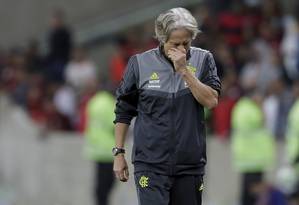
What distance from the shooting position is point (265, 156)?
49.2 feet

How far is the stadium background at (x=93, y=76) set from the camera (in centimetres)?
1649

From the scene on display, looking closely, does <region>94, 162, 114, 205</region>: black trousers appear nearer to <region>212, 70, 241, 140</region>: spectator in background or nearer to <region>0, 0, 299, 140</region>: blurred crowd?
<region>0, 0, 299, 140</region>: blurred crowd

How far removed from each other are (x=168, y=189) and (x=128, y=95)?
66cm

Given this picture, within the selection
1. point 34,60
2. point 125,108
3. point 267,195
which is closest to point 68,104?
point 34,60

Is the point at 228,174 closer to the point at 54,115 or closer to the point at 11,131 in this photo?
the point at 54,115

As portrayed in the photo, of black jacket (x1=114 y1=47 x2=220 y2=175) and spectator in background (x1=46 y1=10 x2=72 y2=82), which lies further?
spectator in background (x1=46 y1=10 x2=72 y2=82)

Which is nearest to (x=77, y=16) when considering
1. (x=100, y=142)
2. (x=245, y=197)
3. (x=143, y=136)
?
(x=100, y=142)

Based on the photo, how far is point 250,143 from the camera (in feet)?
49.2

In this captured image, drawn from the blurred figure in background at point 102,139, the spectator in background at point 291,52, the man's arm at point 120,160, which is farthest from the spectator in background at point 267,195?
the man's arm at point 120,160

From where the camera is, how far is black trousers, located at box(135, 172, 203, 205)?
7.63 m

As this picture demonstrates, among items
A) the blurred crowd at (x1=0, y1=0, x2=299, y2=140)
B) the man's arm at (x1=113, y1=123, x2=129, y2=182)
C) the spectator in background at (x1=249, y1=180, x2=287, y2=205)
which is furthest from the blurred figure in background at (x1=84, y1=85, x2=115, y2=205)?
the man's arm at (x1=113, y1=123, x2=129, y2=182)

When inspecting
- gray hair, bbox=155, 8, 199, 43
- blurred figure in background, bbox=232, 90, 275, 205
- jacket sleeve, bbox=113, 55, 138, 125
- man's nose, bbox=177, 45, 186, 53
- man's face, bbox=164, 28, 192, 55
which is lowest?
blurred figure in background, bbox=232, 90, 275, 205

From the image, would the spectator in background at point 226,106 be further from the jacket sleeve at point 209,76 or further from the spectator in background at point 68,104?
the jacket sleeve at point 209,76

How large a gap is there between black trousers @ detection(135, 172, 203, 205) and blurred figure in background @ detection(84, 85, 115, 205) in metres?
7.98
